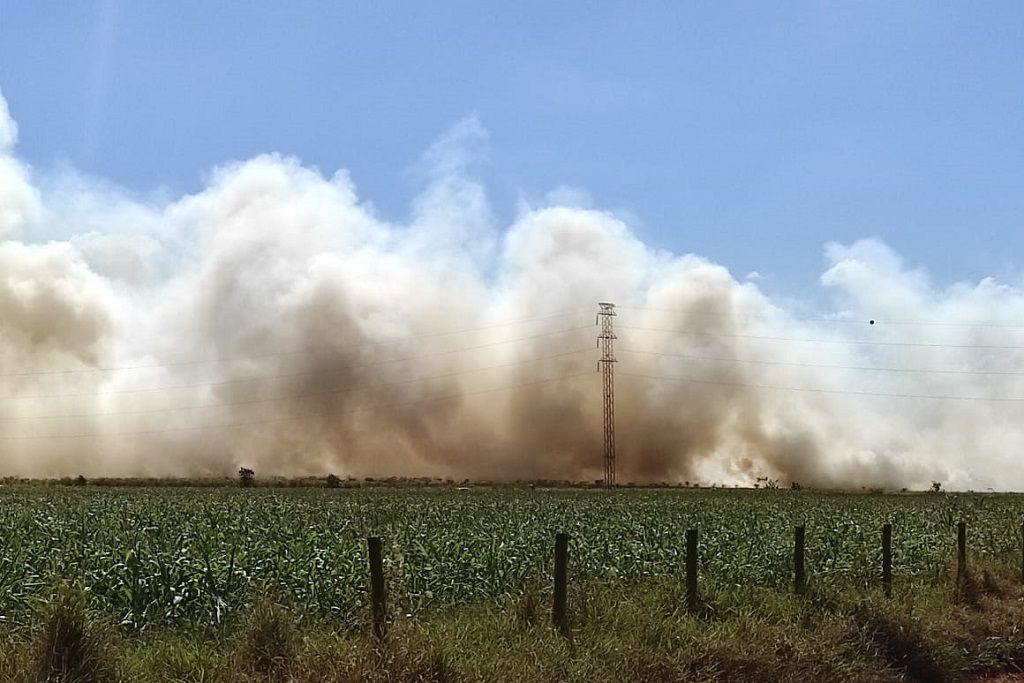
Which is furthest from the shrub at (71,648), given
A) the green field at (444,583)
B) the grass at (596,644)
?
the green field at (444,583)

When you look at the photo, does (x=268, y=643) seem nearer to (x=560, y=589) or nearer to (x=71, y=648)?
(x=71, y=648)

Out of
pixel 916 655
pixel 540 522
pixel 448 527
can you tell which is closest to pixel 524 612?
pixel 916 655

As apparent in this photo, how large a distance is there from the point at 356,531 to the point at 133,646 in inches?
420

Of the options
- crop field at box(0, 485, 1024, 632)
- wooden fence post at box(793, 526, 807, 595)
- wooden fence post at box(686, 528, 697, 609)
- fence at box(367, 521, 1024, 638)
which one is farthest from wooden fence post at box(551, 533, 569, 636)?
wooden fence post at box(793, 526, 807, 595)

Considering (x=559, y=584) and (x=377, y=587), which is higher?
(x=377, y=587)

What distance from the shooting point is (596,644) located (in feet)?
34.2

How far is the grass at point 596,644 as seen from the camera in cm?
877

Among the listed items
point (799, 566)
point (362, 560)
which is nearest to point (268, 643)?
point (362, 560)

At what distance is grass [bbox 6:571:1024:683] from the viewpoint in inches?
345

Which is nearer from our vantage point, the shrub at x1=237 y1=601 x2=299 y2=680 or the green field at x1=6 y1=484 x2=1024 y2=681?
the shrub at x1=237 y1=601 x2=299 y2=680

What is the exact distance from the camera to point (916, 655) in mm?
12727

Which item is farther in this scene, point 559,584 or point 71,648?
point 559,584

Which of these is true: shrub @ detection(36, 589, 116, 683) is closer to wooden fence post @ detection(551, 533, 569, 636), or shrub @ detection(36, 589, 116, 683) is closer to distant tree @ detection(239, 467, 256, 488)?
wooden fence post @ detection(551, 533, 569, 636)

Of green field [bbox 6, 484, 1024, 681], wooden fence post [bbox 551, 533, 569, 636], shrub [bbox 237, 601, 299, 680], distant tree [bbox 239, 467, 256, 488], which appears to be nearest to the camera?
shrub [bbox 237, 601, 299, 680]
